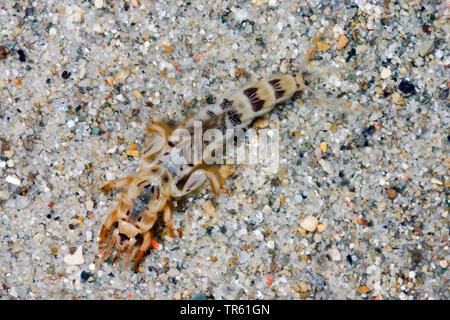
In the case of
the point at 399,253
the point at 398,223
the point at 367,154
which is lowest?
the point at 399,253

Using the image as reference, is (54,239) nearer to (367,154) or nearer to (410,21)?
(367,154)

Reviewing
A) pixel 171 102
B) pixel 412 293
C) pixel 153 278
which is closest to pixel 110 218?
pixel 153 278

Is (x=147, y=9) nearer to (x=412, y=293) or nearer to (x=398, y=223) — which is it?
(x=398, y=223)

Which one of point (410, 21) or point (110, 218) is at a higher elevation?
point (410, 21)

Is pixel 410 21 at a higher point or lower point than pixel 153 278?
higher

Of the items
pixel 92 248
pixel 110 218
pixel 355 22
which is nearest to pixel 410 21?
pixel 355 22

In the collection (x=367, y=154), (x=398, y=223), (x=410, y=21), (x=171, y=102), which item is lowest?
(x=398, y=223)
